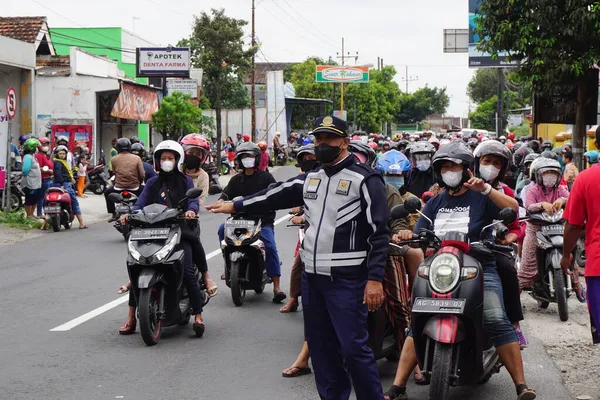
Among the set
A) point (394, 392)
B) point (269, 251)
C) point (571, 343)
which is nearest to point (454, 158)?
point (394, 392)

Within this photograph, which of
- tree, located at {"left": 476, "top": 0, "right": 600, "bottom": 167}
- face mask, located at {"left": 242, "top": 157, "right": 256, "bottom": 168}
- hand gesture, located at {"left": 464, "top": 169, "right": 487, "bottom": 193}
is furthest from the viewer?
tree, located at {"left": 476, "top": 0, "right": 600, "bottom": 167}

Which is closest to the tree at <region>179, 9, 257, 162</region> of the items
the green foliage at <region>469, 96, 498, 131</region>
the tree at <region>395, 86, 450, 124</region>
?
the green foliage at <region>469, 96, 498, 131</region>

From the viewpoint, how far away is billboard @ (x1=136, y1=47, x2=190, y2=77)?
40094mm

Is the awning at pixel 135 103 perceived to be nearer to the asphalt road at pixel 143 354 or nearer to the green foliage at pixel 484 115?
the asphalt road at pixel 143 354

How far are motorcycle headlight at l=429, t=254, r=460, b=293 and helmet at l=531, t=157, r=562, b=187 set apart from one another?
4410mm

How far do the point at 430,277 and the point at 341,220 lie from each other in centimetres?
77

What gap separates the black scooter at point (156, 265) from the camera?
→ 26.7 ft

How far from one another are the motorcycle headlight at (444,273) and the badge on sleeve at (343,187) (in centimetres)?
83

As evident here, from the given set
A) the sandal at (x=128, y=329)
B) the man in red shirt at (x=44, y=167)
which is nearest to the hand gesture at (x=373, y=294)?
the sandal at (x=128, y=329)

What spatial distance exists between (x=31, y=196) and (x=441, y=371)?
626 inches

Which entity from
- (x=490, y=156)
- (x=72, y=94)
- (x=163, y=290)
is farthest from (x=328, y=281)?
(x=72, y=94)

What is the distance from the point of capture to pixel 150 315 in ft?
27.5

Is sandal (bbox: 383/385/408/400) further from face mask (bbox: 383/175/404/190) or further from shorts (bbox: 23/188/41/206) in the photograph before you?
shorts (bbox: 23/188/41/206)

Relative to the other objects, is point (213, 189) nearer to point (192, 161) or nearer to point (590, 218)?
point (192, 161)
